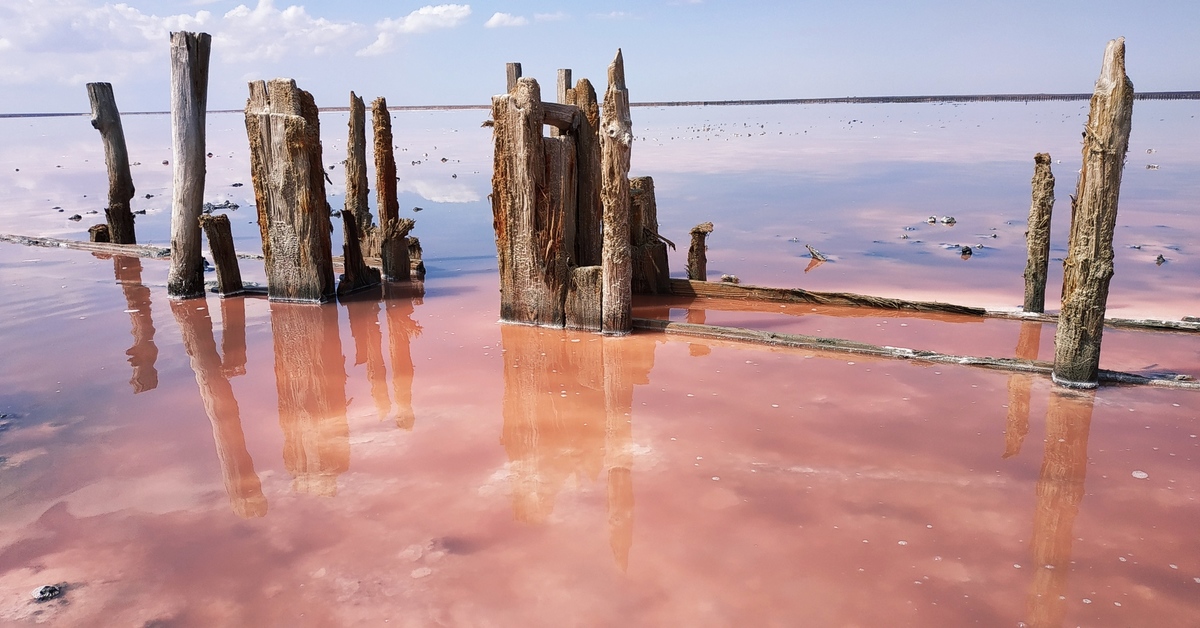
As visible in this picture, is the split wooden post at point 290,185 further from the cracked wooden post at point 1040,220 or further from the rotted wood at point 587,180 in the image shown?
the cracked wooden post at point 1040,220

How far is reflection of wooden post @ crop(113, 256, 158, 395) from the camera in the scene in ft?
24.5

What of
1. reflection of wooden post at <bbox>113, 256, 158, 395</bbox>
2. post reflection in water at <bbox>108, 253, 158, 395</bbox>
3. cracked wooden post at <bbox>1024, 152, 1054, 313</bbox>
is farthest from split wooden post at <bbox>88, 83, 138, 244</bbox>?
cracked wooden post at <bbox>1024, 152, 1054, 313</bbox>

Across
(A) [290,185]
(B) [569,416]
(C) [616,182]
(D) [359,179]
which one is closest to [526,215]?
(C) [616,182]

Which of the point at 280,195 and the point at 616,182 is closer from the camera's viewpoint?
the point at 616,182

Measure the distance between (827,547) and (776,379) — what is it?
2.72m

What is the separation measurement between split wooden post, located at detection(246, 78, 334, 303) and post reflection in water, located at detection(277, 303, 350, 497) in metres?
0.41

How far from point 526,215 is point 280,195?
3119mm

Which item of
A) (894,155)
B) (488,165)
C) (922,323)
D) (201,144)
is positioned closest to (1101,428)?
(922,323)

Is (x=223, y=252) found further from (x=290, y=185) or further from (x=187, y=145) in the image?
(x=290, y=185)

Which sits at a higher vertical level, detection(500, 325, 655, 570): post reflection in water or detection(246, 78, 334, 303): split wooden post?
detection(246, 78, 334, 303): split wooden post

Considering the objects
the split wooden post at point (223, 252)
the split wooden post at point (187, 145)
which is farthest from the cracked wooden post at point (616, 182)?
the split wooden post at point (187, 145)

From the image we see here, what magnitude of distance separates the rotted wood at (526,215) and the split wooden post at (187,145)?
163 inches

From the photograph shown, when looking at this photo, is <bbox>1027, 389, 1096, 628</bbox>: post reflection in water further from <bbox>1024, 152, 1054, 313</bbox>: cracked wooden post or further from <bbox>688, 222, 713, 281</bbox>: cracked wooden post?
<bbox>688, 222, 713, 281</bbox>: cracked wooden post

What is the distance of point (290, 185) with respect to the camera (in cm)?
941
